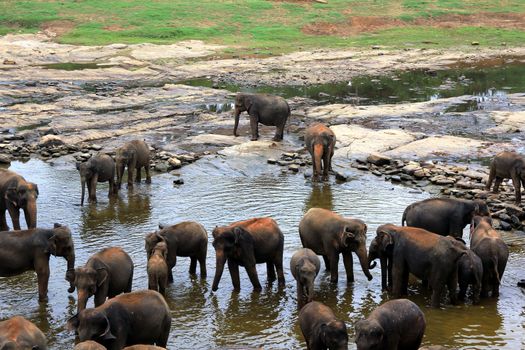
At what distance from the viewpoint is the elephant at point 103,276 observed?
40.0 feet

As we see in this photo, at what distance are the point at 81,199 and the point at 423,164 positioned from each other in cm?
960

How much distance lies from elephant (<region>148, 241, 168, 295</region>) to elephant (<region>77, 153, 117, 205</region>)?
6.48 m

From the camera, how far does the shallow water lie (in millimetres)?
12555

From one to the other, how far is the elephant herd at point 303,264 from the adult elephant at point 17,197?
0.12 ft

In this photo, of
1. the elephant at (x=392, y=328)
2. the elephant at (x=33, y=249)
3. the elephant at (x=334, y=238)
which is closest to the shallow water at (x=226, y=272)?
→ the elephant at (x=334, y=238)

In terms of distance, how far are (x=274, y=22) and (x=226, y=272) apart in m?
46.6

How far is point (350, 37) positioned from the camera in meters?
57.5

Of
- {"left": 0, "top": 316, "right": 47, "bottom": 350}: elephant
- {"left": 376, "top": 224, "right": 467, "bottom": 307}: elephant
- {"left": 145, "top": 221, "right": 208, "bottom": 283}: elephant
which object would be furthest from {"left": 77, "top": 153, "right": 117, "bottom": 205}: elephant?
{"left": 0, "top": 316, "right": 47, "bottom": 350}: elephant

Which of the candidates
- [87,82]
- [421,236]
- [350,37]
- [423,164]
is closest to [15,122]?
[87,82]

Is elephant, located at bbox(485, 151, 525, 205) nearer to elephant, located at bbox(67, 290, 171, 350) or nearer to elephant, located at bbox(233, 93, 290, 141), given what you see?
elephant, located at bbox(233, 93, 290, 141)

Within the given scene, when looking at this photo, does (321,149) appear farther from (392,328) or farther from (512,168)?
(392,328)

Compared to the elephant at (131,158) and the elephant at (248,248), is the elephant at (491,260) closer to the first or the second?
the elephant at (248,248)

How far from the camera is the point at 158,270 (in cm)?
1309

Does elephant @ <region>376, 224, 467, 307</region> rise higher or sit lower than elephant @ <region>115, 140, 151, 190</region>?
lower
